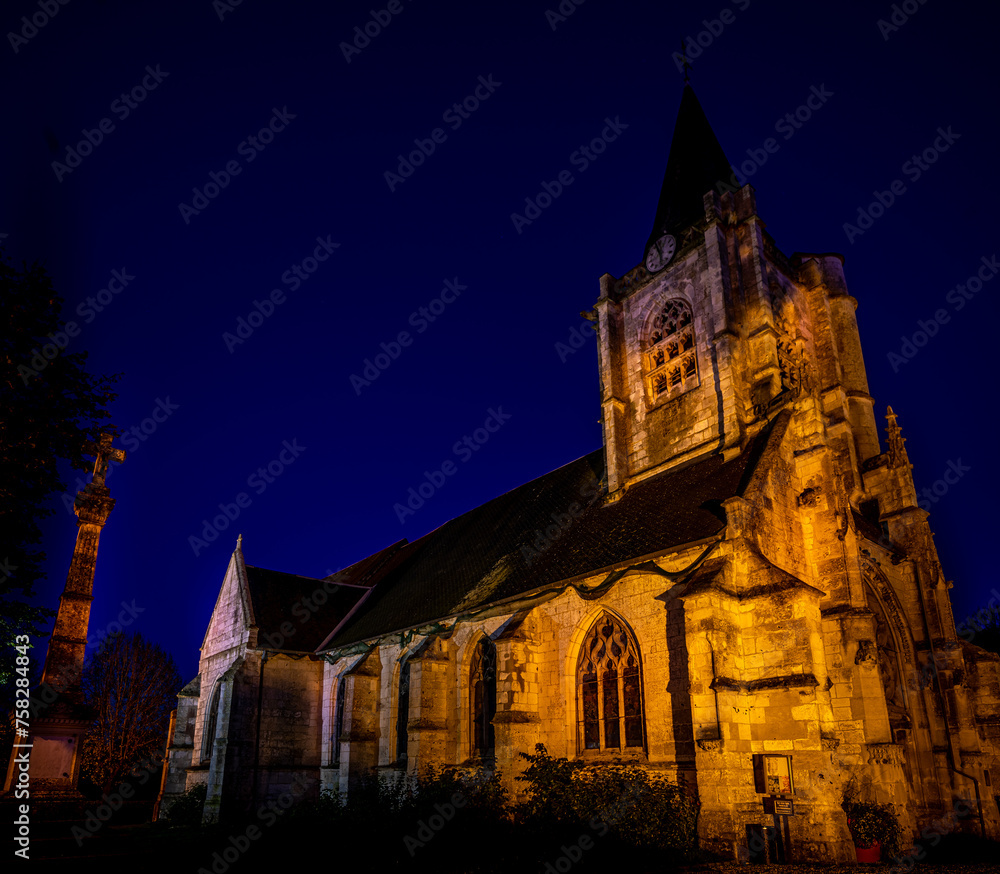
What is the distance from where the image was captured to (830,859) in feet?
36.3

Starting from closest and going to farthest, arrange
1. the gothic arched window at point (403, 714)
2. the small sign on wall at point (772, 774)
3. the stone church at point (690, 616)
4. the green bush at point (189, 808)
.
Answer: the small sign on wall at point (772, 774) → the stone church at point (690, 616) → the gothic arched window at point (403, 714) → the green bush at point (189, 808)

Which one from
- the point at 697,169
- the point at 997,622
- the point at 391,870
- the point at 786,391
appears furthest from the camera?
the point at 997,622

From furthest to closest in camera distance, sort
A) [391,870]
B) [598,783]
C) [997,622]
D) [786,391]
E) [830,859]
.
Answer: [997,622] < [786,391] < [598,783] < [830,859] < [391,870]

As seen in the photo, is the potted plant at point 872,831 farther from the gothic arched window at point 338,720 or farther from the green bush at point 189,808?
the green bush at point 189,808

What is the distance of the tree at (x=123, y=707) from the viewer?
36.7 meters

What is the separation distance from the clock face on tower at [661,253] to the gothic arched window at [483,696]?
12.9m

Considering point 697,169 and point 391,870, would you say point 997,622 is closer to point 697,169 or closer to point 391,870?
point 697,169

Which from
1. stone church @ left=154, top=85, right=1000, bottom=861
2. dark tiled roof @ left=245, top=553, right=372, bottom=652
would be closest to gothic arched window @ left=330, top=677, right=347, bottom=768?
stone church @ left=154, top=85, right=1000, bottom=861

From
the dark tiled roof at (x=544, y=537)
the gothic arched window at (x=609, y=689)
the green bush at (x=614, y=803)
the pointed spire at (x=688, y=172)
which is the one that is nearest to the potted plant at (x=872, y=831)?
the green bush at (x=614, y=803)

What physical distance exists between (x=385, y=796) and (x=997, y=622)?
118ft

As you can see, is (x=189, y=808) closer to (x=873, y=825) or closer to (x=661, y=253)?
(x=873, y=825)

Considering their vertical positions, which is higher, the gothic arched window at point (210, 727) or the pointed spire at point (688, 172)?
the pointed spire at point (688, 172)

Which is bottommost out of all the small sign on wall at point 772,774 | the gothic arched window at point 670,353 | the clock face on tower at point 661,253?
the small sign on wall at point 772,774

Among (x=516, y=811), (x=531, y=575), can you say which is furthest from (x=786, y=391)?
(x=516, y=811)
